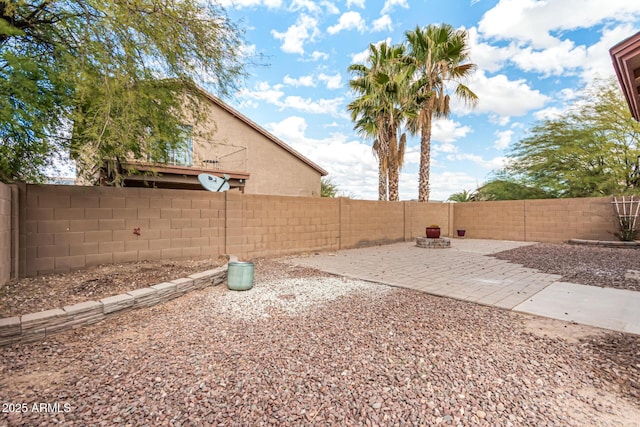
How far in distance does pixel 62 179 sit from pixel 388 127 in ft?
35.5

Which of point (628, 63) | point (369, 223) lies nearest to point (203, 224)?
point (369, 223)

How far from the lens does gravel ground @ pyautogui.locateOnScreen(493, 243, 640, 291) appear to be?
17.9 feet

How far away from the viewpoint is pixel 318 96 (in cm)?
1241

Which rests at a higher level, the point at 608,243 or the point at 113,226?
the point at 113,226

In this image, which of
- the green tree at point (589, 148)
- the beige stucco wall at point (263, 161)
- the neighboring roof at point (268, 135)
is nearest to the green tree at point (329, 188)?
the neighboring roof at point (268, 135)

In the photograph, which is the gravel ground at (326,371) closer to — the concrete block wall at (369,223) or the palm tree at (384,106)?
the concrete block wall at (369,223)

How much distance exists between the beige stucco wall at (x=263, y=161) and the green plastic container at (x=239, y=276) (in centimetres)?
980

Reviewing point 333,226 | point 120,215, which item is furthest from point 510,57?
point 120,215

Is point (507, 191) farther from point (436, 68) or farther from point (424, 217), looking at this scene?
point (436, 68)

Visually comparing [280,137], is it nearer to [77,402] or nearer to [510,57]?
[510,57]

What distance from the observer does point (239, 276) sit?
4738 millimetres

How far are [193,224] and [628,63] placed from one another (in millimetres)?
7122

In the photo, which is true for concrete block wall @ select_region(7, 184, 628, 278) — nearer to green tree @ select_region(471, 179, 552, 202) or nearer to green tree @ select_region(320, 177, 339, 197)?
green tree @ select_region(471, 179, 552, 202)

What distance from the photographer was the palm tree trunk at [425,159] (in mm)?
12961
